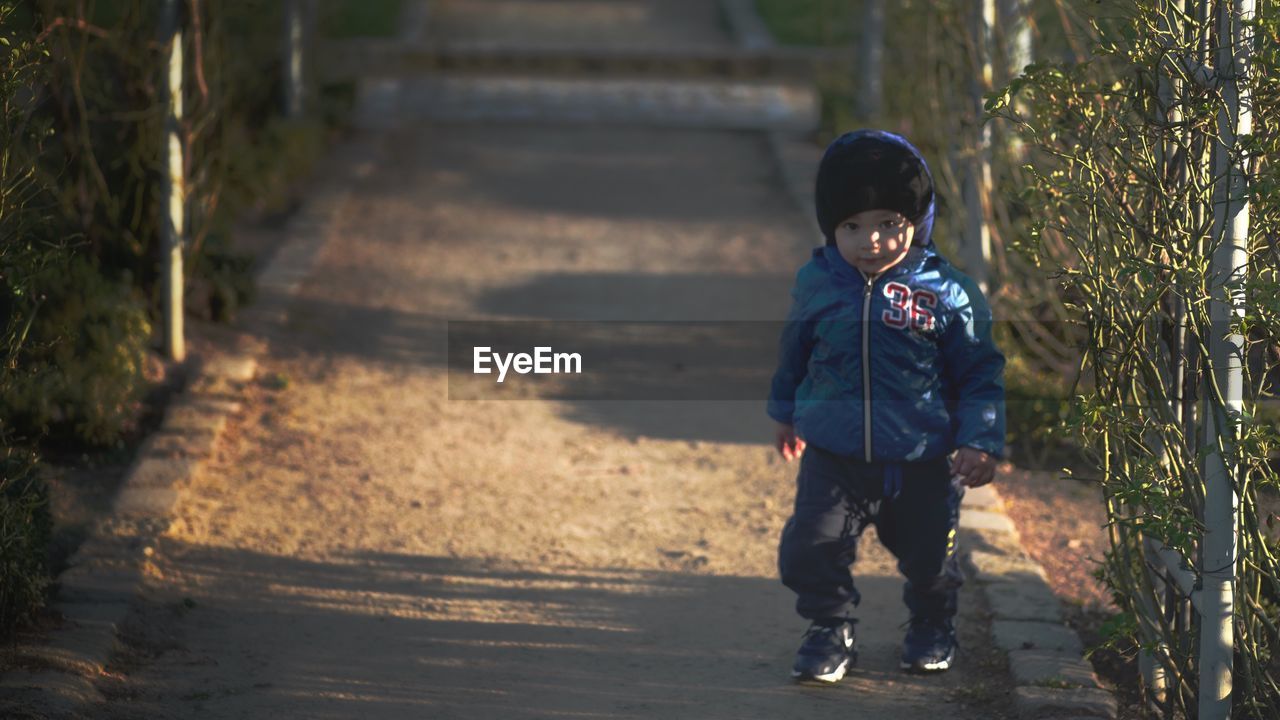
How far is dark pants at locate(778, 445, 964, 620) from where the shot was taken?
13.9 ft

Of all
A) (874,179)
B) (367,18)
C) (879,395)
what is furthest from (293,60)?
(879,395)

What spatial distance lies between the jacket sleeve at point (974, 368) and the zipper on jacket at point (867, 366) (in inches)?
7.7

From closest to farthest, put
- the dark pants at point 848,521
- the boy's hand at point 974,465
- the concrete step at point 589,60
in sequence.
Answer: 1. the boy's hand at point 974,465
2. the dark pants at point 848,521
3. the concrete step at point 589,60

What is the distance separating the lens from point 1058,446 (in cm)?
644

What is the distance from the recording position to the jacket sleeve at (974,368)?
13.6 ft

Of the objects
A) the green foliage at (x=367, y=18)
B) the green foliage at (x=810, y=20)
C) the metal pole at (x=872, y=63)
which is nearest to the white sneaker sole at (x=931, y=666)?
the metal pole at (x=872, y=63)

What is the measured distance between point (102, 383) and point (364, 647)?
7.05 feet

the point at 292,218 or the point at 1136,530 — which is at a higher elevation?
the point at 292,218

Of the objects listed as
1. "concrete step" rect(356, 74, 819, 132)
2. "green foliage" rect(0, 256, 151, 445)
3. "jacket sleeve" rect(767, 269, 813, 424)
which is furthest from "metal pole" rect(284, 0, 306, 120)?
"jacket sleeve" rect(767, 269, 813, 424)

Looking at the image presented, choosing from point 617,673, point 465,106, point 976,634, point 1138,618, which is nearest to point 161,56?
point 617,673

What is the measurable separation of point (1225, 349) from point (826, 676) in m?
1.41

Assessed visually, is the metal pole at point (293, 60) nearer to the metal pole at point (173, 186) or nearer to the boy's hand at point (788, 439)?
the metal pole at point (173, 186)

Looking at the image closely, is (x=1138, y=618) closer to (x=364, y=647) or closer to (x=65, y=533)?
(x=364, y=647)

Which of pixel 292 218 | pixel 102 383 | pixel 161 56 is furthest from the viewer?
pixel 292 218
